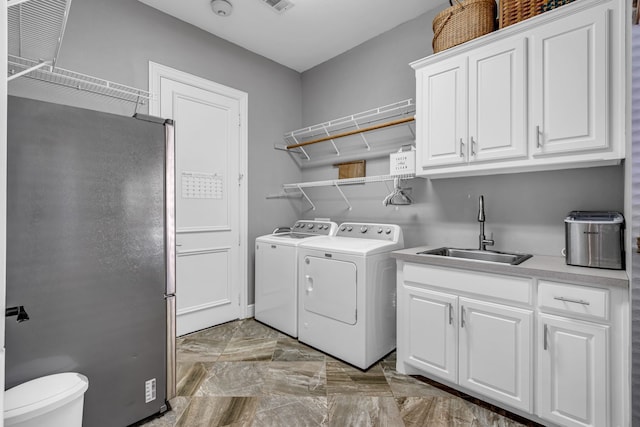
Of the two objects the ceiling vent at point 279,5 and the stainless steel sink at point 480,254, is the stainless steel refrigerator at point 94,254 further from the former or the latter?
the stainless steel sink at point 480,254

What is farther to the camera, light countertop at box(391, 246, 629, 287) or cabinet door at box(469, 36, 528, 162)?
cabinet door at box(469, 36, 528, 162)

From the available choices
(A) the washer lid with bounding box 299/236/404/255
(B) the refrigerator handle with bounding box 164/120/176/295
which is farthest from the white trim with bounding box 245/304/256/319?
(B) the refrigerator handle with bounding box 164/120/176/295

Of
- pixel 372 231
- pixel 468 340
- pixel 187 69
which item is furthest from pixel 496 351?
pixel 187 69

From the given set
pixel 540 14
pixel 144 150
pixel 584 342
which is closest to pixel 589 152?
pixel 540 14

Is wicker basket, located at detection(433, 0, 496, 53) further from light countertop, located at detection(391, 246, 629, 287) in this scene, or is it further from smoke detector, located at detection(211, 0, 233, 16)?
smoke detector, located at detection(211, 0, 233, 16)

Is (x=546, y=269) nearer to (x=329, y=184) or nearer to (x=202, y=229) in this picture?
(x=329, y=184)

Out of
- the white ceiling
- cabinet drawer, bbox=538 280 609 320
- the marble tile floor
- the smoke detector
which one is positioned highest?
the white ceiling

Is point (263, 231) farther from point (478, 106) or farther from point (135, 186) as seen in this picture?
point (478, 106)

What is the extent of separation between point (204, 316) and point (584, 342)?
2760 millimetres

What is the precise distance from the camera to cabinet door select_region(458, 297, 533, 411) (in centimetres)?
162

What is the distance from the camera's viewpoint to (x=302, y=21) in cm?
274

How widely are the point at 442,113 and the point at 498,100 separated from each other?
34 centimetres

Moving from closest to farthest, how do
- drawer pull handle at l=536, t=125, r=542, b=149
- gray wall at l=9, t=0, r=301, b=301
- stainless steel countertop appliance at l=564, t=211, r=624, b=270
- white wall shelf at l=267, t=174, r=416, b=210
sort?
stainless steel countertop appliance at l=564, t=211, r=624, b=270 < drawer pull handle at l=536, t=125, r=542, b=149 < gray wall at l=9, t=0, r=301, b=301 < white wall shelf at l=267, t=174, r=416, b=210

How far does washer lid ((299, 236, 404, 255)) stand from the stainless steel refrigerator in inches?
44.1
